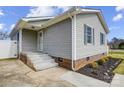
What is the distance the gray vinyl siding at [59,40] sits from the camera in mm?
7582

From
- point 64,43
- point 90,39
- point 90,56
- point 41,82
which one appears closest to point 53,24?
point 64,43

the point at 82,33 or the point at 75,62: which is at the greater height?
the point at 82,33

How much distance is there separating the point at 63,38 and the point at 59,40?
1.37ft

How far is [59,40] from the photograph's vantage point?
8.33 metres

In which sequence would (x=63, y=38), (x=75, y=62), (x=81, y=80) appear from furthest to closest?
(x=63, y=38) → (x=75, y=62) → (x=81, y=80)

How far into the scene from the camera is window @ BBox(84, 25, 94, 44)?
8.25 metres

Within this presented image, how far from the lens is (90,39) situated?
29.4 ft

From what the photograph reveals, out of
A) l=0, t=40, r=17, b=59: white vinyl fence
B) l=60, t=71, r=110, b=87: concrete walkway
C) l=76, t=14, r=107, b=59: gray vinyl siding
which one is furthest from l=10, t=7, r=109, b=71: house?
l=0, t=40, r=17, b=59: white vinyl fence

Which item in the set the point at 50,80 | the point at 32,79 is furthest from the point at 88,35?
the point at 32,79

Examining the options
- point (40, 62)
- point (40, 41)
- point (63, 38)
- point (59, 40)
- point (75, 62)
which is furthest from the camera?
point (40, 41)

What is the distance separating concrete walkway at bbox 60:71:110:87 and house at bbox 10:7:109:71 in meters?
0.81

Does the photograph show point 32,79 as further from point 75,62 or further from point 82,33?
point 82,33

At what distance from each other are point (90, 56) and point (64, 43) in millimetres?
2234
